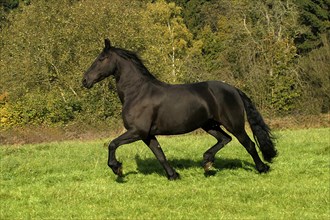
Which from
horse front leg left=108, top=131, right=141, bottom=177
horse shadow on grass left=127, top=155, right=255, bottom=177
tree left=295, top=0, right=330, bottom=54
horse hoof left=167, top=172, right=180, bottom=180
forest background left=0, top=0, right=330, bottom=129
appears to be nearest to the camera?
horse front leg left=108, top=131, right=141, bottom=177

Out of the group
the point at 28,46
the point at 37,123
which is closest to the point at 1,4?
the point at 28,46

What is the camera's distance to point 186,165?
11.5 meters

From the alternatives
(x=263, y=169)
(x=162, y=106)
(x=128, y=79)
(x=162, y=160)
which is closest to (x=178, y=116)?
(x=162, y=106)

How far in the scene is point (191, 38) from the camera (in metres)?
67.4

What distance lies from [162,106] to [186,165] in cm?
215

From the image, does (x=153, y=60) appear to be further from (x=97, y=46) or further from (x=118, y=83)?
(x=118, y=83)

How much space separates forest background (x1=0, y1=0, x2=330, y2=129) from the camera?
118 ft

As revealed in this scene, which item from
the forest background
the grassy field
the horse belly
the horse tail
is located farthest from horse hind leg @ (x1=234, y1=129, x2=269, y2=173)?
the forest background

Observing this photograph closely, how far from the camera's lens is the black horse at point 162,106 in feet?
32.0

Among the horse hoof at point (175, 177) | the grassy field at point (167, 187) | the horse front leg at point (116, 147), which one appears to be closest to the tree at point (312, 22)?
the grassy field at point (167, 187)

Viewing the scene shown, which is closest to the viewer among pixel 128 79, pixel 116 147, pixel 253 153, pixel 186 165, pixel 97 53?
pixel 116 147

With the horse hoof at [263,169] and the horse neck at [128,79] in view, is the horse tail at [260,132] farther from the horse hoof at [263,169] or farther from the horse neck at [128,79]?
the horse neck at [128,79]

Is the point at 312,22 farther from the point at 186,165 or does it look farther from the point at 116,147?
the point at 116,147

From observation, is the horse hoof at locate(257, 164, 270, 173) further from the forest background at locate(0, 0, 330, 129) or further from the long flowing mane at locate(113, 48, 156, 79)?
the forest background at locate(0, 0, 330, 129)
